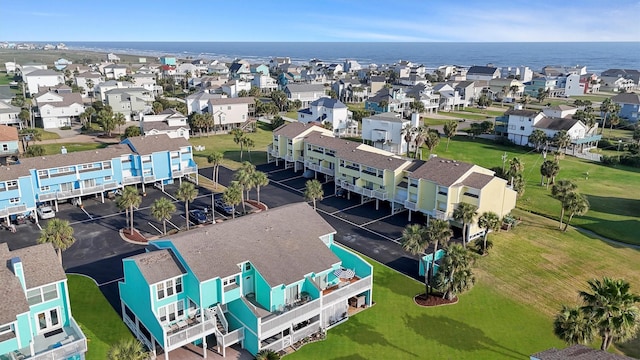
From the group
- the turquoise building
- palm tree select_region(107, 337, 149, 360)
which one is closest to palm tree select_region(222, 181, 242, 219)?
the turquoise building

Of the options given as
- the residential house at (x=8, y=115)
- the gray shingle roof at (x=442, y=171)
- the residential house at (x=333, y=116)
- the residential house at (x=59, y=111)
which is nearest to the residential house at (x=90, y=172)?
the gray shingle roof at (x=442, y=171)

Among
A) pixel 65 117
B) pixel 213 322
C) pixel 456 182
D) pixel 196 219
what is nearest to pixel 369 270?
pixel 213 322

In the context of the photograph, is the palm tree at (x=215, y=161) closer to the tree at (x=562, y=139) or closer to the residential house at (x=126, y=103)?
the residential house at (x=126, y=103)

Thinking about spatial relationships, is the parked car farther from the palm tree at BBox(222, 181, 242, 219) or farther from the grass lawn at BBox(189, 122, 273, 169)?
the grass lawn at BBox(189, 122, 273, 169)

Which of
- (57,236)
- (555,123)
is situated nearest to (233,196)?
(57,236)

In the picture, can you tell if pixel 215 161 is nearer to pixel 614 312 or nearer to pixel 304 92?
pixel 614 312

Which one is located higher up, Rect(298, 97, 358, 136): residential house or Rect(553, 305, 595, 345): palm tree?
Rect(298, 97, 358, 136): residential house
